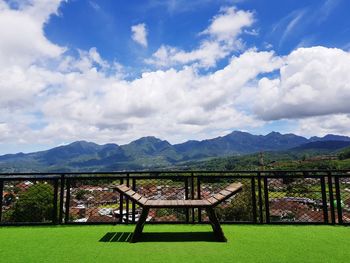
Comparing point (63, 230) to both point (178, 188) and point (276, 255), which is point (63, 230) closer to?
point (178, 188)

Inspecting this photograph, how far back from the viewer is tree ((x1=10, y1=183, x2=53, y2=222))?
244 inches

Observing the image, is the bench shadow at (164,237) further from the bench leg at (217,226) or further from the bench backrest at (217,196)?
the bench backrest at (217,196)

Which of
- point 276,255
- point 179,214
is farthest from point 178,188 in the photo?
point 276,255

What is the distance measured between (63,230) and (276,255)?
362 centimetres

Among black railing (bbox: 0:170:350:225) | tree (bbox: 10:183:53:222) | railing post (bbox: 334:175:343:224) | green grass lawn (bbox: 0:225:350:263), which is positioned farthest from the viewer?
tree (bbox: 10:183:53:222)

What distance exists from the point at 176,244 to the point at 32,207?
3.96 metres

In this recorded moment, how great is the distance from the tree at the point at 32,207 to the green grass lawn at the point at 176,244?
81 cm

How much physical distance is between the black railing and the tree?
0.08 m

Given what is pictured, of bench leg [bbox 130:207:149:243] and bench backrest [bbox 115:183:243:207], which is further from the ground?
bench backrest [bbox 115:183:243:207]

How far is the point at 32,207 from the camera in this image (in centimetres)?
656

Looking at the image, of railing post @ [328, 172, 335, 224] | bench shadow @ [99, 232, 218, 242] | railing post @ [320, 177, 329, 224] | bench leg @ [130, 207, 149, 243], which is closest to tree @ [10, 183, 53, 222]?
bench shadow @ [99, 232, 218, 242]

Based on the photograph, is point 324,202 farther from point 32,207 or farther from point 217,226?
point 32,207

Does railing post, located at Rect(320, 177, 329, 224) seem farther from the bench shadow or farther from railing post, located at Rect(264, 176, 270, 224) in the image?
the bench shadow

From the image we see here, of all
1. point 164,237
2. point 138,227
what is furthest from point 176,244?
point 138,227
